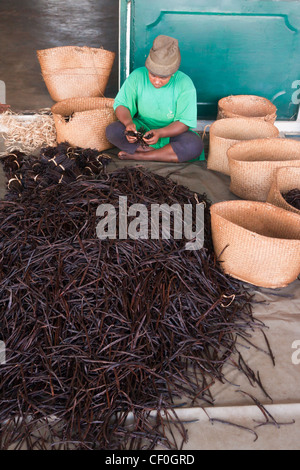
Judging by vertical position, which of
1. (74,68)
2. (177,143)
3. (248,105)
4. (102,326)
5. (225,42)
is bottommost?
(102,326)

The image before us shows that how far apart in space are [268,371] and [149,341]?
538mm

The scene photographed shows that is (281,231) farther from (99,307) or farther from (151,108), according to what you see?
(151,108)

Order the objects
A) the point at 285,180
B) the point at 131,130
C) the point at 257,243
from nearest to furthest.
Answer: the point at 257,243 → the point at 285,180 → the point at 131,130

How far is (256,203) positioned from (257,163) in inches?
22.5

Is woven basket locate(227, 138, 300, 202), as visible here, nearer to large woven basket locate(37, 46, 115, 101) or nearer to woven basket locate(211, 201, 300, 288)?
woven basket locate(211, 201, 300, 288)

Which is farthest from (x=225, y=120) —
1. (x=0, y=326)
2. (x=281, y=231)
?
(x=0, y=326)

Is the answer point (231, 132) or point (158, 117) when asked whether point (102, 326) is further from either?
point (231, 132)

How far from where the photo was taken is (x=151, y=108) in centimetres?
341

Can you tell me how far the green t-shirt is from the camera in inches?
130

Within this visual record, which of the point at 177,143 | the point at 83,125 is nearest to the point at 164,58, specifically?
Answer: the point at 177,143

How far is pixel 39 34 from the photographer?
672 centimetres

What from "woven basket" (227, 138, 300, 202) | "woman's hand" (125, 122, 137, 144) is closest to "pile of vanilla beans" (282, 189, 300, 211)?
"woven basket" (227, 138, 300, 202)

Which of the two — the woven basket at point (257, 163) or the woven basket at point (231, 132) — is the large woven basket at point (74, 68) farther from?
the woven basket at point (257, 163)

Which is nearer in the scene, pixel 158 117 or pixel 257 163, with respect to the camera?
pixel 257 163
